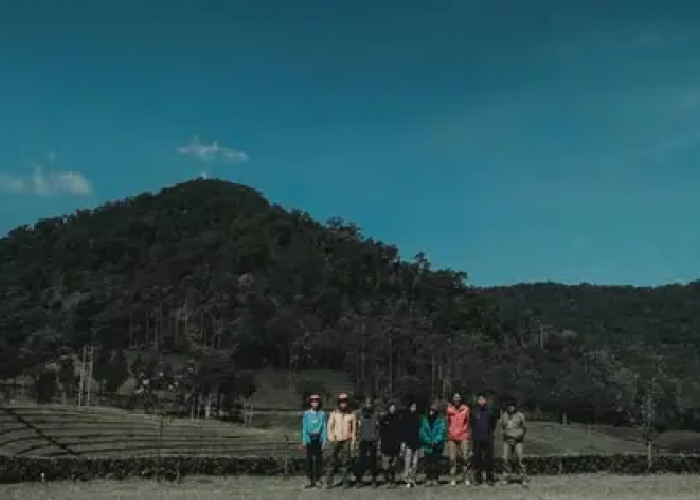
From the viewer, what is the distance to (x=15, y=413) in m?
51.4

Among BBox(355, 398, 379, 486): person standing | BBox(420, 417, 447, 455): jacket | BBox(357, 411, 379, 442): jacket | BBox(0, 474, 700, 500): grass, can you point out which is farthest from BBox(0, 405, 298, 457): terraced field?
BBox(357, 411, 379, 442): jacket

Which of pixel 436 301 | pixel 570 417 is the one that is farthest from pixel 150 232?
→ pixel 570 417

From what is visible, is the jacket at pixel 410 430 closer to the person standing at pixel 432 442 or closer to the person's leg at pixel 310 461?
the person standing at pixel 432 442

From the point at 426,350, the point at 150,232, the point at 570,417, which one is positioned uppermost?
the point at 150,232

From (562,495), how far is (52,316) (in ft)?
482

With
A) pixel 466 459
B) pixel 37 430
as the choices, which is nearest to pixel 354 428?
pixel 466 459

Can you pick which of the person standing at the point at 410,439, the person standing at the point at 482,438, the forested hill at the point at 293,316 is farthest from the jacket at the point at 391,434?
the forested hill at the point at 293,316

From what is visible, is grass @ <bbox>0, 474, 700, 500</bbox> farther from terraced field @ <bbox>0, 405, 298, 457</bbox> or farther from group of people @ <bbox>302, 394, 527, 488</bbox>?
terraced field @ <bbox>0, 405, 298, 457</bbox>

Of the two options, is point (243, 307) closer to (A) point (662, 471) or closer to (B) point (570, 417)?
(B) point (570, 417)

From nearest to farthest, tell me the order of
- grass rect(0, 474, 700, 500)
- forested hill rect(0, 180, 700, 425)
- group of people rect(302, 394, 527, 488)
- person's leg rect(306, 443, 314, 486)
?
grass rect(0, 474, 700, 500) < person's leg rect(306, 443, 314, 486) < group of people rect(302, 394, 527, 488) < forested hill rect(0, 180, 700, 425)

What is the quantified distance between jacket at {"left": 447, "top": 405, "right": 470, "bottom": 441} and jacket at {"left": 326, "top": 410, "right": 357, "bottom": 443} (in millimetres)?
2181

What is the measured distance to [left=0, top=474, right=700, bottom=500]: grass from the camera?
15.8 m

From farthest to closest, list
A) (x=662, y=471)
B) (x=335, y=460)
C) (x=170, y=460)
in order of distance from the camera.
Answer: (x=662, y=471)
(x=170, y=460)
(x=335, y=460)

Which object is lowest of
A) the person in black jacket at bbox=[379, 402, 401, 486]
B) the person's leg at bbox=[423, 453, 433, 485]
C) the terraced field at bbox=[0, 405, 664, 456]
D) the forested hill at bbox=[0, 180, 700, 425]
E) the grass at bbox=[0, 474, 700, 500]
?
the terraced field at bbox=[0, 405, 664, 456]
